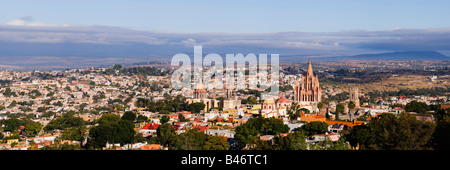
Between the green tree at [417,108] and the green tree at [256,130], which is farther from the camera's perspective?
the green tree at [417,108]

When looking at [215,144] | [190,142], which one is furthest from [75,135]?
[215,144]

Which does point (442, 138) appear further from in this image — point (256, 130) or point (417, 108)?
point (417, 108)

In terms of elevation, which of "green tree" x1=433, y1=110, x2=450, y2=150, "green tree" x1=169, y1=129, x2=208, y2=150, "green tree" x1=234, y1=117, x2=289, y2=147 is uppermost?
"green tree" x1=433, y1=110, x2=450, y2=150

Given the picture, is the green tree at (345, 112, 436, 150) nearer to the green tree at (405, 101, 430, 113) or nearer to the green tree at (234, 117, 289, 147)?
the green tree at (234, 117, 289, 147)
